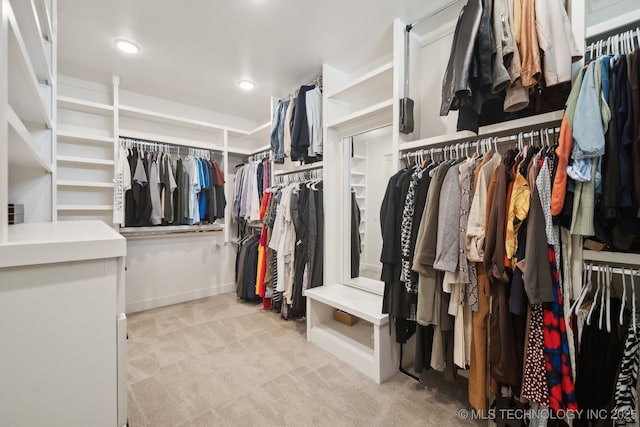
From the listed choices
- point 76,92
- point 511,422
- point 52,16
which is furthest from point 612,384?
point 76,92

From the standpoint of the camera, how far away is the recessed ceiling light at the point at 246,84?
287cm

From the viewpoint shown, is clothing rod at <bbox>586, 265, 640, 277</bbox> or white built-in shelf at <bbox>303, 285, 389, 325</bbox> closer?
clothing rod at <bbox>586, 265, 640, 277</bbox>

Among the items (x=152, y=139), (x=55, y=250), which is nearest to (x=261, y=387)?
(x=55, y=250)

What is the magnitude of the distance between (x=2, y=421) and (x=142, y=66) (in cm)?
282

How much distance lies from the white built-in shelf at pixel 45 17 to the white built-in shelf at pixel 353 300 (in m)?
2.40

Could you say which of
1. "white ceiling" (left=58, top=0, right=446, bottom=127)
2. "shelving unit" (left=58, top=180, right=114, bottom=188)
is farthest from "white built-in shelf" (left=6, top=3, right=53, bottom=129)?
"shelving unit" (left=58, top=180, right=114, bottom=188)

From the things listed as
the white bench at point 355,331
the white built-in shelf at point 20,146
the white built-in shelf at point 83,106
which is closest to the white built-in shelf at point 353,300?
the white bench at point 355,331

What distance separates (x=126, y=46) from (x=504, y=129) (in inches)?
110

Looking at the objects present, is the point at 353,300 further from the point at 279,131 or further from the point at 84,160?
the point at 84,160

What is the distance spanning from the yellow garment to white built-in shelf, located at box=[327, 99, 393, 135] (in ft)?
3.51

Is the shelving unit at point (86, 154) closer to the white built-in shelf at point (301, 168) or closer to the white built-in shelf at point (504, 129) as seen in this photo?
the white built-in shelf at point (301, 168)

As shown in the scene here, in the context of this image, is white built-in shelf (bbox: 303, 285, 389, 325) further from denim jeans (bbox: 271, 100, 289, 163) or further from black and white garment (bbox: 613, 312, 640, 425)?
denim jeans (bbox: 271, 100, 289, 163)

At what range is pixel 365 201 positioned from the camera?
256cm

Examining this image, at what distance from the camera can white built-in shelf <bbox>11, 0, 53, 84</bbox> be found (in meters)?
1.07
